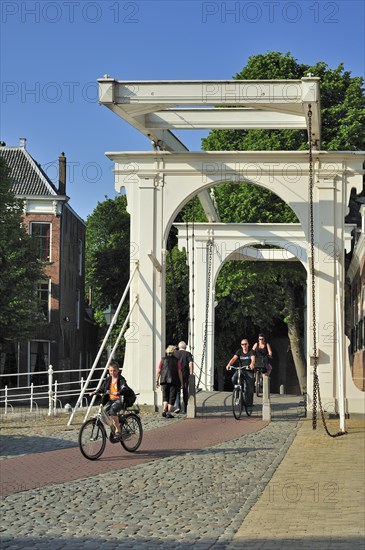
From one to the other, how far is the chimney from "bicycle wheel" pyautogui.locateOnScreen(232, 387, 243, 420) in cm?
3257

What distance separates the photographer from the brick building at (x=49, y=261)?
1909 inches

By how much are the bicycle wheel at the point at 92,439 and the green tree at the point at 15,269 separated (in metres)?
24.3

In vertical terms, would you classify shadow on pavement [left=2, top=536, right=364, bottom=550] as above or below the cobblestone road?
above

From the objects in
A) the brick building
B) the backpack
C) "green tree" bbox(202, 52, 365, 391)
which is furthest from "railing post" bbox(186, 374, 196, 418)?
the brick building

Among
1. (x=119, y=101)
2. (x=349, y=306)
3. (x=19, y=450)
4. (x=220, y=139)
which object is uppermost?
(x=220, y=139)

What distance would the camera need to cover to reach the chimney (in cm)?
5109

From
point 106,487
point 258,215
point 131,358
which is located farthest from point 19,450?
point 258,215

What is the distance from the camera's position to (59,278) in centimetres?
5000

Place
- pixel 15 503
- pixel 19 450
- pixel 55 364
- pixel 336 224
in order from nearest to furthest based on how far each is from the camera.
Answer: pixel 15 503
pixel 19 450
pixel 336 224
pixel 55 364

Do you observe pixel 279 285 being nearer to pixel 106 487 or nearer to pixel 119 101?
pixel 119 101

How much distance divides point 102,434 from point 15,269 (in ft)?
80.8

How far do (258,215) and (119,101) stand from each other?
19563 mm

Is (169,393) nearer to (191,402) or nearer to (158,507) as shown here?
(191,402)

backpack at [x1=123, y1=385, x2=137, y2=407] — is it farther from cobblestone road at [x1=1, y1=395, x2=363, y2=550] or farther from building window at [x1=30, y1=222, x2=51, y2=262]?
building window at [x1=30, y1=222, x2=51, y2=262]
